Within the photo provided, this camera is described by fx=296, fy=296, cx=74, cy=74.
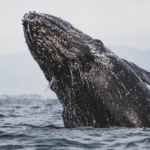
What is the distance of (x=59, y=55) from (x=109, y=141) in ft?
8.78

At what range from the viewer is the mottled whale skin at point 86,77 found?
7996mm

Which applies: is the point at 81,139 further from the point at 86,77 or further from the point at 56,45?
the point at 56,45

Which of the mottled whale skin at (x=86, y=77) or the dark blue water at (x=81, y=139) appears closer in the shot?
the dark blue water at (x=81, y=139)

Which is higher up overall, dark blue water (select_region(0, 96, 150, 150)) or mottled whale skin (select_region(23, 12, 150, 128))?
mottled whale skin (select_region(23, 12, 150, 128))

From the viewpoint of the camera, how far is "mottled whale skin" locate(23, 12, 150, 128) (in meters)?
8.00

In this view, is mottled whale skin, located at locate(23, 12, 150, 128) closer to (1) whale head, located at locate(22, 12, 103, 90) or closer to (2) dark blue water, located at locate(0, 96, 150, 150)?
(1) whale head, located at locate(22, 12, 103, 90)

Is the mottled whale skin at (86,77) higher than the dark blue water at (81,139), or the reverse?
the mottled whale skin at (86,77)

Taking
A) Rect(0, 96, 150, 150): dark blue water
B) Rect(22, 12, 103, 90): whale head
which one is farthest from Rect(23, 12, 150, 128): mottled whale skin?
Rect(0, 96, 150, 150): dark blue water

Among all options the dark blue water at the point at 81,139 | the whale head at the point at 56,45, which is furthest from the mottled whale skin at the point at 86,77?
the dark blue water at the point at 81,139

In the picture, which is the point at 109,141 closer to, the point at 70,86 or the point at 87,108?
the point at 87,108

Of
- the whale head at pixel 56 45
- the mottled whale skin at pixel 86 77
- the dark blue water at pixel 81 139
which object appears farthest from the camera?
the mottled whale skin at pixel 86 77

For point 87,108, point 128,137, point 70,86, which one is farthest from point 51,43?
point 128,137

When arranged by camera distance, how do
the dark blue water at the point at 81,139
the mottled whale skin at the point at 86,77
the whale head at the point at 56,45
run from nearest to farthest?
the dark blue water at the point at 81,139, the whale head at the point at 56,45, the mottled whale skin at the point at 86,77

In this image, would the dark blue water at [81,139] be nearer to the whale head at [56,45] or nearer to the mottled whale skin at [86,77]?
Result: the mottled whale skin at [86,77]
